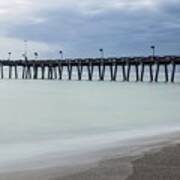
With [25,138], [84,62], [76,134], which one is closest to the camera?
[25,138]

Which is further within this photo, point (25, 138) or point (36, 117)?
point (36, 117)

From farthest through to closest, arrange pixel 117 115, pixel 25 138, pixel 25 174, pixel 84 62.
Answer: pixel 84 62, pixel 117 115, pixel 25 138, pixel 25 174

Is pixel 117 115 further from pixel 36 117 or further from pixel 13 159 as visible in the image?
pixel 13 159

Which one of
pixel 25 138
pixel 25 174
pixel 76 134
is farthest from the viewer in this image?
pixel 76 134

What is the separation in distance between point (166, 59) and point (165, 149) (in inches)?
2097

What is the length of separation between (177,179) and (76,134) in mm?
8740

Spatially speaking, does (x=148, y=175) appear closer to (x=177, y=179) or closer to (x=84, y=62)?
(x=177, y=179)

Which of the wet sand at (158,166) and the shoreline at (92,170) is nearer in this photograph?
the wet sand at (158,166)

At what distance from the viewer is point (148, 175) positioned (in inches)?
290

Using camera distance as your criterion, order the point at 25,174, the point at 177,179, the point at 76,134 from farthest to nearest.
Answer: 1. the point at 76,134
2. the point at 25,174
3. the point at 177,179

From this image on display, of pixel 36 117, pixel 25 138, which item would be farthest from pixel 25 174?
pixel 36 117

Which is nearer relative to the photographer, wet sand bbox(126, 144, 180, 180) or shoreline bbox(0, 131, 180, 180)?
wet sand bbox(126, 144, 180, 180)

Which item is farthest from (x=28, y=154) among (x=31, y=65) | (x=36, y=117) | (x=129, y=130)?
(x=31, y=65)

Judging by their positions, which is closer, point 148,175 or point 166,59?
point 148,175
